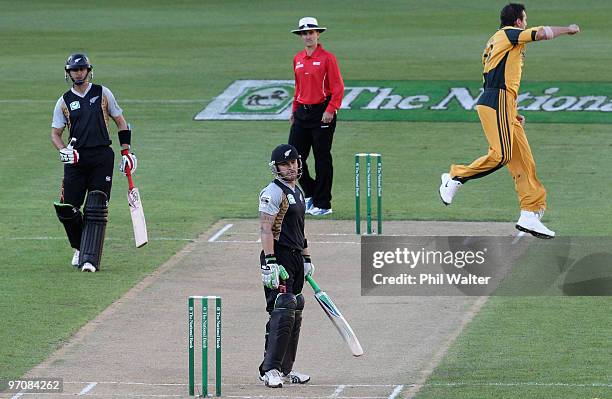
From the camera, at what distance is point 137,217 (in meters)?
16.8

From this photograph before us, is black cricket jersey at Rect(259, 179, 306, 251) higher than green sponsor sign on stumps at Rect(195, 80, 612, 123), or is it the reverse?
black cricket jersey at Rect(259, 179, 306, 251)

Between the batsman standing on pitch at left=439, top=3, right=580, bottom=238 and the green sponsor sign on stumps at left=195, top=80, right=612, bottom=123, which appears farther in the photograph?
the green sponsor sign on stumps at left=195, top=80, right=612, bottom=123

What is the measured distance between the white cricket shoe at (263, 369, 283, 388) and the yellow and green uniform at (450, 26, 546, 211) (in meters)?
4.79

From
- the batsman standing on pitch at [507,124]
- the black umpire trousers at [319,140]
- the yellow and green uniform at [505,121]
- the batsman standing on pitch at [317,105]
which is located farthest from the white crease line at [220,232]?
the yellow and green uniform at [505,121]

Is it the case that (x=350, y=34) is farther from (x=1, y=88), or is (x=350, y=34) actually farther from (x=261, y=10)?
(x=1, y=88)

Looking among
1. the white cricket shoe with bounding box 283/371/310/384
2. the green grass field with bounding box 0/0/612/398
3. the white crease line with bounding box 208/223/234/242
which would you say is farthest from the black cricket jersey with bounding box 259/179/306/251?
the white crease line with bounding box 208/223/234/242

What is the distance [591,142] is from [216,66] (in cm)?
1103

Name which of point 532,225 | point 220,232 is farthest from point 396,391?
point 220,232

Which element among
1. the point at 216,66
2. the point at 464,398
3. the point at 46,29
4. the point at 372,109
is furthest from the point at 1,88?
the point at 464,398

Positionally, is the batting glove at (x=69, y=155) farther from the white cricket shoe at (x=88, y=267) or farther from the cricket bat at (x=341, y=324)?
the cricket bat at (x=341, y=324)

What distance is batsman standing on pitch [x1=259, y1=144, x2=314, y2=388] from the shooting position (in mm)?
12156

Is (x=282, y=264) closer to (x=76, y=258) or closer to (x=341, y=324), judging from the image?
(x=341, y=324)

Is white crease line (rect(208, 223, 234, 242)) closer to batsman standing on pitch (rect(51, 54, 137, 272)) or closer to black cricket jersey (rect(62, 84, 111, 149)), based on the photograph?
batsman standing on pitch (rect(51, 54, 137, 272))

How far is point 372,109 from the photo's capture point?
2861 centimetres
